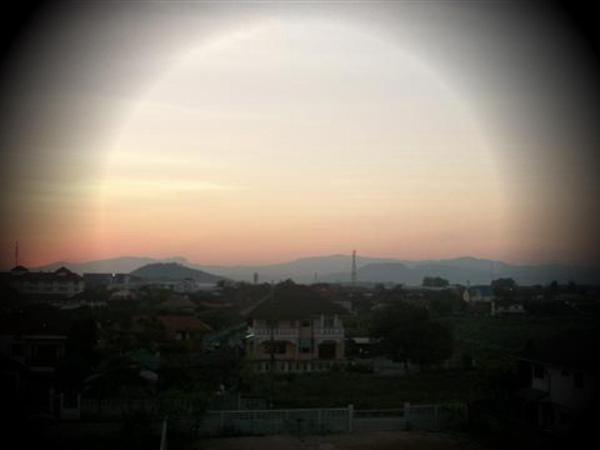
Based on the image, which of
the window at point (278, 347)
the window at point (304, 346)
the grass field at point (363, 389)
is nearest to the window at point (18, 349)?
the grass field at point (363, 389)

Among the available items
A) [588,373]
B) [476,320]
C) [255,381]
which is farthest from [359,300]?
[588,373]

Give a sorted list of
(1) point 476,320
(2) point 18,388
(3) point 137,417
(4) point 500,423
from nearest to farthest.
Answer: (3) point 137,417, (4) point 500,423, (2) point 18,388, (1) point 476,320

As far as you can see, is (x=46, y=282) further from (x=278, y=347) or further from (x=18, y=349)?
(x=278, y=347)

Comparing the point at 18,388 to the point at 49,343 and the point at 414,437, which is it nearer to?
the point at 49,343

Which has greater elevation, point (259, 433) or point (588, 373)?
point (588, 373)

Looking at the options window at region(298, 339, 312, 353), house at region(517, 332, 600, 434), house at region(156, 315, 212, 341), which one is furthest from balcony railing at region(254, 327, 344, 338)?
house at region(517, 332, 600, 434)

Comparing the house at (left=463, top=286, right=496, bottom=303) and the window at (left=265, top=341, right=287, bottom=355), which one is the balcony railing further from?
the house at (left=463, top=286, right=496, bottom=303)

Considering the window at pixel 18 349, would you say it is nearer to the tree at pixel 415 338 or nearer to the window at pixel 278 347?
the window at pixel 278 347
